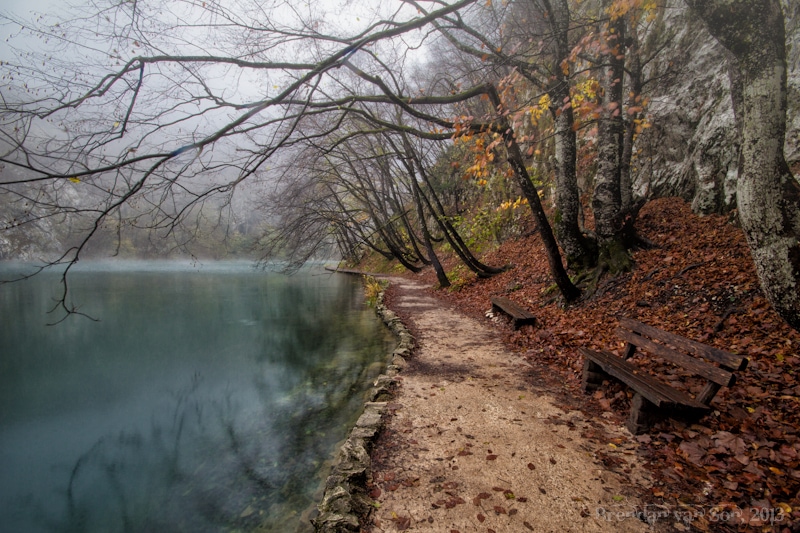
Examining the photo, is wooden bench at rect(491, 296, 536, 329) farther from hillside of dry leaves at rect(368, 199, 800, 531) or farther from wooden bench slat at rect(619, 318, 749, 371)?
wooden bench slat at rect(619, 318, 749, 371)

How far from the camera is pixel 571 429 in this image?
3.24 metres

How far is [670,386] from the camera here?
10.5ft

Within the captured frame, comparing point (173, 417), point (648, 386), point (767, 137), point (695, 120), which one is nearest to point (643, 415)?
point (648, 386)

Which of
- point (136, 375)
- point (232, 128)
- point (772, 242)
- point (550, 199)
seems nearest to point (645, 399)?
point (772, 242)

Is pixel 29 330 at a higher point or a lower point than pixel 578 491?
lower

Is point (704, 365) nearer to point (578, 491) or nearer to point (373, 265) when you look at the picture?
point (578, 491)

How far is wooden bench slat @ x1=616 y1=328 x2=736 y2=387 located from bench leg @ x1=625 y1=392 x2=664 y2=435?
1.52ft

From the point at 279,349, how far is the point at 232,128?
679 centimetres

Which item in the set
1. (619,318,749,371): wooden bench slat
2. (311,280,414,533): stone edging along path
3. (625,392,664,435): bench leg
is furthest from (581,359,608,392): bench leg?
(311,280,414,533): stone edging along path

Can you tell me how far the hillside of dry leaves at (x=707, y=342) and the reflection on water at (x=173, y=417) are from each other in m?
3.13

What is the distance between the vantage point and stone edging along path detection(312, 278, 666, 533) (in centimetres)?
226

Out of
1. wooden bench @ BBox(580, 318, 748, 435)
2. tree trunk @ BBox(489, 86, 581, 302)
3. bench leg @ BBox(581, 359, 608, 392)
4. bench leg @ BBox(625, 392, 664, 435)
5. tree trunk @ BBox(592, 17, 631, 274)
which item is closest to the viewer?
wooden bench @ BBox(580, 318, 748, 435)

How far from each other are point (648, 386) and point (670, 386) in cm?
38

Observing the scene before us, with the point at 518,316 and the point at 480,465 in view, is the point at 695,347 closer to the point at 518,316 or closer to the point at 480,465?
the point at 480,465
